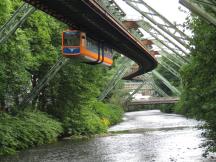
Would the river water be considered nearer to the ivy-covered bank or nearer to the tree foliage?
the ivy-covered bank

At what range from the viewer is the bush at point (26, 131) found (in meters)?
28.7

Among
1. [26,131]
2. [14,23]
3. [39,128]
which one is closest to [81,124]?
Answer: [39,128]

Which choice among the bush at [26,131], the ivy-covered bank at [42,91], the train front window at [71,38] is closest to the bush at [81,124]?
the ivy-covered bank at [42,91]

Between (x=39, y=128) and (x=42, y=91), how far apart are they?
9.16 meters

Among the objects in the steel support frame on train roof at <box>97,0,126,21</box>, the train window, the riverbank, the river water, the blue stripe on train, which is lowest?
the river water

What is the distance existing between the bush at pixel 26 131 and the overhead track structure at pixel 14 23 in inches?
222

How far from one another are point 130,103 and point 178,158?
69.6 metres

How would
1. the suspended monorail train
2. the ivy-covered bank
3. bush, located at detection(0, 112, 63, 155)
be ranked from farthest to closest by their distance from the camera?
the ivy-covered bank, the suspended monorail train, bush, located at detection(0, 112, 63, 155)

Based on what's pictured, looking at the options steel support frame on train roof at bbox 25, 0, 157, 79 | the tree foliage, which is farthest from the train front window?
the tree foliage

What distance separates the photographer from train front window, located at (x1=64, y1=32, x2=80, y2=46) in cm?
2934

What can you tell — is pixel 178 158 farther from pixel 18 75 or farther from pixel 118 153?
pixel 18 75

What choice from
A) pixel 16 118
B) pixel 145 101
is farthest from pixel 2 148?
pixel 145 101

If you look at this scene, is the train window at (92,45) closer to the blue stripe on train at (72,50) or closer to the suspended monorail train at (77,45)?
the suspended monorail train at (77,45)

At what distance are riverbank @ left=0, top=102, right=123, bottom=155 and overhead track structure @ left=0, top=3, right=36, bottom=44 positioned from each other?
565 cm
